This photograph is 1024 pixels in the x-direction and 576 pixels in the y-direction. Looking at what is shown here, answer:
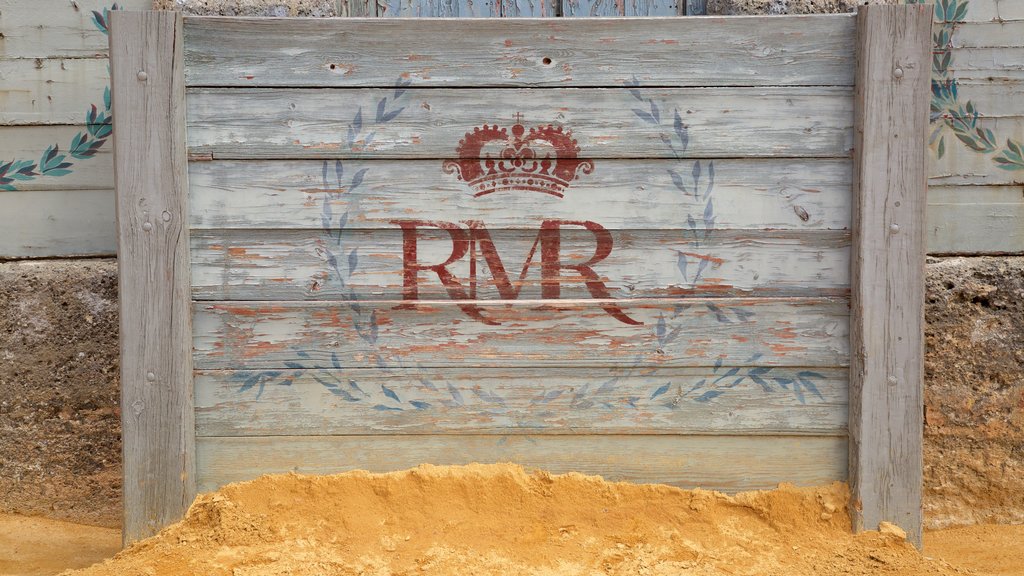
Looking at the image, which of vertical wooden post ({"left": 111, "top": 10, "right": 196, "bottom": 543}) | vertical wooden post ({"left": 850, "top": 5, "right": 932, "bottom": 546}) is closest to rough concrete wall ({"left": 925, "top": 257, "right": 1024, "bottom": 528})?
vertical wooden post ({"left": 850, "top": 5, "right": 932, "bottom": 546})

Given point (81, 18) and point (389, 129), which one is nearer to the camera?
point (389, 129)

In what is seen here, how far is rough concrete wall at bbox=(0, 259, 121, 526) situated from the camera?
2.57 meters

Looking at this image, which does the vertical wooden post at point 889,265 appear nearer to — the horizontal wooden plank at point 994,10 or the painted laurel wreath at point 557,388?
the painted laurel wreath at point 557,388

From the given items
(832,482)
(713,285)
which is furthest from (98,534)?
(832,482)

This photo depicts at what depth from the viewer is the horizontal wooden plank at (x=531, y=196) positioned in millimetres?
2082

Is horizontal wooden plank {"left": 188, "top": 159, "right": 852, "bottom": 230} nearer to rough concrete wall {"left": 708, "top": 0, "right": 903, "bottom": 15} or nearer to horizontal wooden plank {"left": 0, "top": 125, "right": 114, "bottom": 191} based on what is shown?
rough concrete wall {"left": 708, "top": 0, "right": 903, "bottom": 15}

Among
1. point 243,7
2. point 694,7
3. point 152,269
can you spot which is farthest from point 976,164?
point 152,269

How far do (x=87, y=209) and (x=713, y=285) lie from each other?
2.05 metres

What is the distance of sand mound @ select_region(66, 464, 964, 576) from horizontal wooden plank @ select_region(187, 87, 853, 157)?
896 millimetres

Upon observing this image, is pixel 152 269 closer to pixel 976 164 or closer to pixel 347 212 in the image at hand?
pixel 347 212

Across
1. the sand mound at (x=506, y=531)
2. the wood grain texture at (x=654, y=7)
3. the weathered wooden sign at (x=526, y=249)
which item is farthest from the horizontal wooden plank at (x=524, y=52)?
the sand mound at (x=506, y=531)

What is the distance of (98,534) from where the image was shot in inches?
103

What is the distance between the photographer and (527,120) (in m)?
2.09

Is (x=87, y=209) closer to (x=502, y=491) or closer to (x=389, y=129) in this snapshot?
(x=389, y=129)
